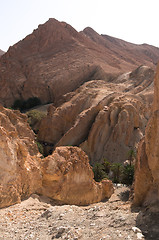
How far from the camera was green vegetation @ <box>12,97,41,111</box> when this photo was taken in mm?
44812

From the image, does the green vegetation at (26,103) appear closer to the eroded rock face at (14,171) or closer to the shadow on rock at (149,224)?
the eroded rock face at (14,171)

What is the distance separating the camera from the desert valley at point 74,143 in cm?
613

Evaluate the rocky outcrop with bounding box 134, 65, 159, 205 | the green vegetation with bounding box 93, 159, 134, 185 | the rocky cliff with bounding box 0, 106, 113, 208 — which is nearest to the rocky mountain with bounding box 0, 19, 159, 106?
the green vegetation with bounding box 93, 159, 134, 185

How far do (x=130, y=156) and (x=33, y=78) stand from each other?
98.2 feet

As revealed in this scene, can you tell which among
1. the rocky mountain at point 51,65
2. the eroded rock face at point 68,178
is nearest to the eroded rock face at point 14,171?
the eroded rock face at point 68,178

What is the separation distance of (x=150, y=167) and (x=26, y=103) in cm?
4044

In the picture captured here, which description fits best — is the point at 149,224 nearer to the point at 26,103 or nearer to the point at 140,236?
the point at 140,236

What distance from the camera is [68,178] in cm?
1106

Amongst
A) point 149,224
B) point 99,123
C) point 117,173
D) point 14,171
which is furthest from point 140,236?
point 99,123

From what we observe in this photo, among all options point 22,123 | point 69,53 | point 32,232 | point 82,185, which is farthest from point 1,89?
point 32,232

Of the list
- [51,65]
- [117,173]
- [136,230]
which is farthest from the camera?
[51,65]

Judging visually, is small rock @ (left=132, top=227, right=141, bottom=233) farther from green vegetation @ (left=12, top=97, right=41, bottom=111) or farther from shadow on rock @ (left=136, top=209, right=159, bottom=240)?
green vegetation @ (left=12, top=97, right=41, bottom=111)

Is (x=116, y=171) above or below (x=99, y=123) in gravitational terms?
below

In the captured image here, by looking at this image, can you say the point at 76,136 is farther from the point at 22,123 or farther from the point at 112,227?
the point at 112,227
